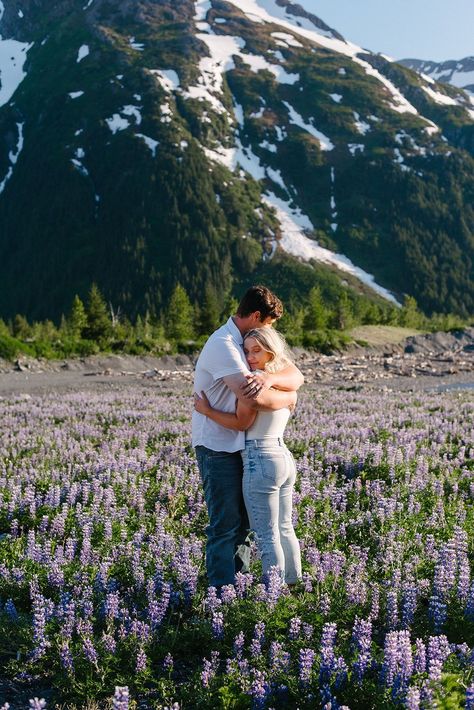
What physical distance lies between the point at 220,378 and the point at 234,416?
0.39m

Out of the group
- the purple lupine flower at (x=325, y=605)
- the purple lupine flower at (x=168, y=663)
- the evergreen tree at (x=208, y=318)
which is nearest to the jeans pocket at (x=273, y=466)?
the purple lupine flower at (x=325, y=605)

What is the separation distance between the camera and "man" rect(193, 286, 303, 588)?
6.27 metres

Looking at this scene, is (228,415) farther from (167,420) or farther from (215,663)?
(167,420)

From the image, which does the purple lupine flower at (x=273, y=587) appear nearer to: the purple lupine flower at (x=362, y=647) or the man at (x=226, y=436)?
the man at (x=226, y=436)

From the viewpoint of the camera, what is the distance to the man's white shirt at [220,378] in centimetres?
611

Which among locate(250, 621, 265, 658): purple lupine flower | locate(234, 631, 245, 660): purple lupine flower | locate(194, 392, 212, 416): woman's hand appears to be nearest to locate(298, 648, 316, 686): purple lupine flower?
locate(250, 621, 265, 658): purple lupine flower

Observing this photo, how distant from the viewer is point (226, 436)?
251 inches

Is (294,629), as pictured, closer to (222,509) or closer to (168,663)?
(168,663)

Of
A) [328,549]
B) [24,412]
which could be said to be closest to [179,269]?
[24,412]

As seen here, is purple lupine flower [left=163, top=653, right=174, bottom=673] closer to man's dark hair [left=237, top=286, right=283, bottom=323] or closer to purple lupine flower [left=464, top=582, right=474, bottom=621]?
purple lupine flower [left=464, top=582, right=474, bottom=621]

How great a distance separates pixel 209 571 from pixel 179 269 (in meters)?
191

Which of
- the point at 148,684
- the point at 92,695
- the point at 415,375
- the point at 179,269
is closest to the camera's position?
the point at 92,695

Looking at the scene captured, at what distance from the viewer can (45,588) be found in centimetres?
654

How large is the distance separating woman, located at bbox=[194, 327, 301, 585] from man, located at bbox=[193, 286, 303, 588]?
111 millimetres
